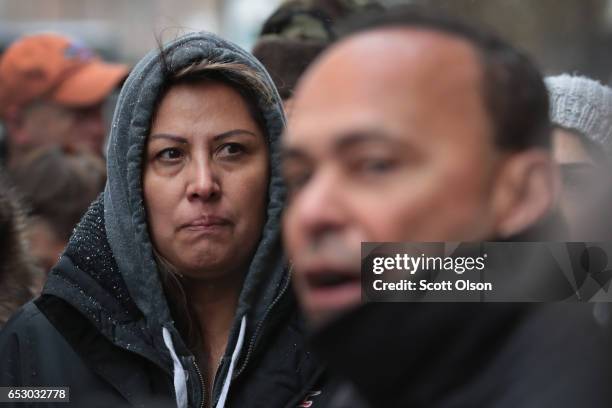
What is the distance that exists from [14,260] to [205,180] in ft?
3.37

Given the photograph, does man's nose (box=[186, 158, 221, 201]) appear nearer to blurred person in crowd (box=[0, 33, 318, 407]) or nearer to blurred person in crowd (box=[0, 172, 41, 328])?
blurred person in crowd (box=[0, 33, 318, 407])

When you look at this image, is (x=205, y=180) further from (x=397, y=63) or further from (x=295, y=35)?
(x=295, y=35)

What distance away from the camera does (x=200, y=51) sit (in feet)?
9.34

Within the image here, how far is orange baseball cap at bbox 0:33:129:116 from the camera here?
224 inches

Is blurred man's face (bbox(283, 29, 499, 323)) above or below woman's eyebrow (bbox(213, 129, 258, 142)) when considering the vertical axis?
below

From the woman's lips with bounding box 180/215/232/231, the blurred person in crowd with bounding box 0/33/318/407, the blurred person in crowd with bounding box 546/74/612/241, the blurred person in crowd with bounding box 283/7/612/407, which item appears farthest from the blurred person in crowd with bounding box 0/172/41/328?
the blurred person in crowd with bounding box 283/7/612/407

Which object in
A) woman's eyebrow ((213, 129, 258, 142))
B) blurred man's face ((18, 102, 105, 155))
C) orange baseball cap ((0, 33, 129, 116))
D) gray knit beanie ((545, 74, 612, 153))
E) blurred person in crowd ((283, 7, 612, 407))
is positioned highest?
orange baseball cap ((0, 33, 129, 116))

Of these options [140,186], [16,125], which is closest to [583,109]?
[140,186]

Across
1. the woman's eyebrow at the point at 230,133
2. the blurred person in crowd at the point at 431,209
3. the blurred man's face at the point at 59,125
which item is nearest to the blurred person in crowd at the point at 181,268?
the woman's eyebrow at the point at 230,133

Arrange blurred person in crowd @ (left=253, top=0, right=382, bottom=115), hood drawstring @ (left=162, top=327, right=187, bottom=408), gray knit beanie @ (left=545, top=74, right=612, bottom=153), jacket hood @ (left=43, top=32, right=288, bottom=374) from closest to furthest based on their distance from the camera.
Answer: hood drawstring @ (left=162, top=327, right=187, bottom=408) → jacket hood @ (left=43, top=32, right=288, bottom=374) → gray knit beanie @ (left=545, top=74, right=612, bottom=153) → blurred person in crowd @ (left=253, top=0, right=382, bottom=115)

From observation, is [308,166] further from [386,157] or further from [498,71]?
[498,71]

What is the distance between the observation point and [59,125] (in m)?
5.73

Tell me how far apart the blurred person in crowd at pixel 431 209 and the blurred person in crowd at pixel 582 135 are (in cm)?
74

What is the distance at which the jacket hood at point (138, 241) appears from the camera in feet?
9.02
